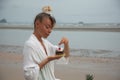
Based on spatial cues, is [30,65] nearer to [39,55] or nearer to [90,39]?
[39,55]

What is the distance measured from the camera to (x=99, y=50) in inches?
120

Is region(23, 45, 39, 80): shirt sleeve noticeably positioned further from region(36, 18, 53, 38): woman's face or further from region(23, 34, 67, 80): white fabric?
region(36, 18, 53, 38): woman's face

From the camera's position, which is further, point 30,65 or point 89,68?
point 89,68

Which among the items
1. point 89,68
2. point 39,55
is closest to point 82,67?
point 89,68

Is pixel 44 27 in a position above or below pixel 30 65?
above

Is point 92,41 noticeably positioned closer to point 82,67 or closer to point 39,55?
point 82,67

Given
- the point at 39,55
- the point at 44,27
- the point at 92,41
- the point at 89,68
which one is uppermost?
the point at 44,27

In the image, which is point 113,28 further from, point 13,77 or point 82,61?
point 13,77

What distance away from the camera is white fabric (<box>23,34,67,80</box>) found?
1.64 meters

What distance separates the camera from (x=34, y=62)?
1.68 meters

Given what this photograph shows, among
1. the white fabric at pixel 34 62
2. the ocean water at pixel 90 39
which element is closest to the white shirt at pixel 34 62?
the white fabric at pixel 34 62

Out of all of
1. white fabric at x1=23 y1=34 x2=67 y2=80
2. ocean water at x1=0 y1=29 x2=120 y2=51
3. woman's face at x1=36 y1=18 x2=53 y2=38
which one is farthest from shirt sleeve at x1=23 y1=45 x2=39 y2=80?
ocean water at x1=0 y1=29 x2=120 y2=51

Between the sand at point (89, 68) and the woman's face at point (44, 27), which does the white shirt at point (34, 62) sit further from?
the sand at point (89, 68)

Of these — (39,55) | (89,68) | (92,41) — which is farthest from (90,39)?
(39,55)
